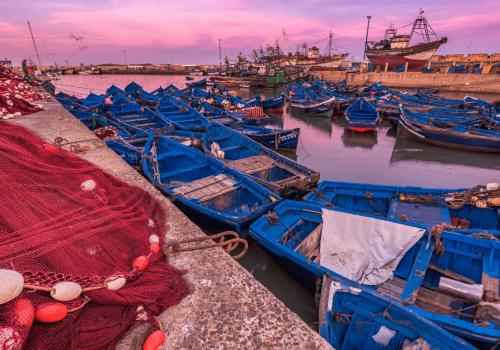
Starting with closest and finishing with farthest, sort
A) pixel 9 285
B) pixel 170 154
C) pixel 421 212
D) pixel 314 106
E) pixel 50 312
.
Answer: pixel 9 285 → pixel 50 312 → pixel 421 212 → pixel 170 154 → pixel 314 106

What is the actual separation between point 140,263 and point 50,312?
2.66 feet

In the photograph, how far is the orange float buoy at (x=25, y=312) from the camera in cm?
168

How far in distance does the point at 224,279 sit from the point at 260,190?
4.54 meters

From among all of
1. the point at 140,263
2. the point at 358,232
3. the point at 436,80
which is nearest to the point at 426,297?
the point at 358,232

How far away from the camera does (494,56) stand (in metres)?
43.7

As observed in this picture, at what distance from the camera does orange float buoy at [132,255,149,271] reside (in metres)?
2.54

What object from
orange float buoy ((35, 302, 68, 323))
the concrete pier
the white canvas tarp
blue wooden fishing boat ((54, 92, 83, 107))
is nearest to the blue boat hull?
the white canvas tarp

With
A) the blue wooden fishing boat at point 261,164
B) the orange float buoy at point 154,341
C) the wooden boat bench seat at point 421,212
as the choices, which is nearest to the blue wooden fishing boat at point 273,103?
the blue wooden fishing boat at point 261,164

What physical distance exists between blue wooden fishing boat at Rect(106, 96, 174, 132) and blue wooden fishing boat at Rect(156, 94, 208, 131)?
49 cm

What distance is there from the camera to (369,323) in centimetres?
368

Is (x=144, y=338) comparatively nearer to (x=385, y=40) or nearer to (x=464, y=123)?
(x=464, y=123)

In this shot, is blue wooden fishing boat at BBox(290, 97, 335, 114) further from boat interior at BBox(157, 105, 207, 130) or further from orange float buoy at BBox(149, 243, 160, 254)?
orange float buoy at BBox(149, 243, 160, 254)

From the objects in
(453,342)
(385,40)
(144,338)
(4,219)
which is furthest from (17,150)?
(385,40)

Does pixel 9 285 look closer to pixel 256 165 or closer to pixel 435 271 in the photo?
pixel 435 271
